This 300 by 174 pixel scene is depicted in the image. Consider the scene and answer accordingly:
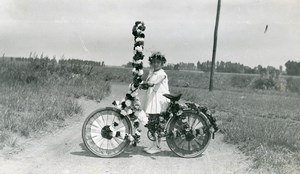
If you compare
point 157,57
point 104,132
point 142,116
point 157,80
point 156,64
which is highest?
point 157,57

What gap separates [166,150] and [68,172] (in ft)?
7.04

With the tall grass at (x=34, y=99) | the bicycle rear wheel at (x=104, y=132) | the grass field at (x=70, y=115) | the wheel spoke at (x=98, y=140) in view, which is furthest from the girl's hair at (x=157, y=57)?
the tall grass at (x=34, y=99)

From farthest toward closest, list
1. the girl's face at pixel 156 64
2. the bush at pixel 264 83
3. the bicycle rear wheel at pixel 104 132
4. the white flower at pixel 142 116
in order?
the bush at pixel 264 83, the girl's face at pixel 156 64, the white flower at pixel 142 116, the bicycle rear wheel at pixel 104 132

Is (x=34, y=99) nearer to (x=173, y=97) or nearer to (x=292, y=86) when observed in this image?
(x=173, y=97)

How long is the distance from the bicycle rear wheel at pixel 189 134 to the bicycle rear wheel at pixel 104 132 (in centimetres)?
76

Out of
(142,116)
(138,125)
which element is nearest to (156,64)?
(142,116)

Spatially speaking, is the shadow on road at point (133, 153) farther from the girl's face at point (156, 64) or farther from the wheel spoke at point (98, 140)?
the girl's face at point (156, 64)

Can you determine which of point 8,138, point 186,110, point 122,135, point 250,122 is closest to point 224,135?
point 250,122

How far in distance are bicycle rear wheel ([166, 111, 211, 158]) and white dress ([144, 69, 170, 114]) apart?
32 cm

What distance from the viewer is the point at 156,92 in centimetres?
668

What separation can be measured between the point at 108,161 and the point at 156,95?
140cm

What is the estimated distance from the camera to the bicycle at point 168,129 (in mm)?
6406

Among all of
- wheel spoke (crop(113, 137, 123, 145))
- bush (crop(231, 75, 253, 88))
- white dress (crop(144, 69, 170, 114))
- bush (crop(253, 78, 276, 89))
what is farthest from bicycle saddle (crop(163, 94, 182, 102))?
bush (crop(231, 75, 253, 88))

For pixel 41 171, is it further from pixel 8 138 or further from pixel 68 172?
pixel 8 138
